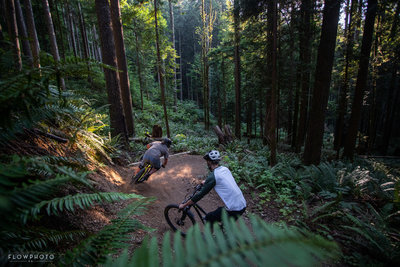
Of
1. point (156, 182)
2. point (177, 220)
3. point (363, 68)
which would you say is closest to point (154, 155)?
point (156, 182)

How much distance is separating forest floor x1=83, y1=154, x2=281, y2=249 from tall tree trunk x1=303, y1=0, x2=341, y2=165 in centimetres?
392

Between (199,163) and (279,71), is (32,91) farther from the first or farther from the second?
(279,71)

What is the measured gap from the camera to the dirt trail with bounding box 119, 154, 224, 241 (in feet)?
14.0

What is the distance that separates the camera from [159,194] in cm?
553

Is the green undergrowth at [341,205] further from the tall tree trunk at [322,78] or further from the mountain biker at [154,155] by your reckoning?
the mountain biker at [154,155]

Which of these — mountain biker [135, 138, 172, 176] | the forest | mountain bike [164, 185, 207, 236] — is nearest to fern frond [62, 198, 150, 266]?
the forest

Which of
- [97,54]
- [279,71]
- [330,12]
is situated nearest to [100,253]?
[330,12]

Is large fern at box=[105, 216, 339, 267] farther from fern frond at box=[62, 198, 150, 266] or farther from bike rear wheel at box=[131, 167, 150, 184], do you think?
bike rear wheel at box=[131, 167, 150, 184]

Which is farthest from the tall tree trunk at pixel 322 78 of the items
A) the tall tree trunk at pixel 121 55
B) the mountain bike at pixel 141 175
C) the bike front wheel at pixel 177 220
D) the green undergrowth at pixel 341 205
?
the tall tree trunk at pixel 121 55

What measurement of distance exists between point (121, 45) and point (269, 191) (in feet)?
34.4

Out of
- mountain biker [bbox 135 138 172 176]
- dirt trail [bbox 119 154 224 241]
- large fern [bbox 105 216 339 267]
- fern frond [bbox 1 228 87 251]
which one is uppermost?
large fern [bbox 105 216 339 267]

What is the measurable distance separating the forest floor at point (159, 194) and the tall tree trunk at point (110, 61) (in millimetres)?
2294

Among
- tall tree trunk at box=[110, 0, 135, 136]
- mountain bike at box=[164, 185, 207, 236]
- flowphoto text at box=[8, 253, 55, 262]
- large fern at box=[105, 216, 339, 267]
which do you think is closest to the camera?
large fern at box=[105, 216, 339, 267]

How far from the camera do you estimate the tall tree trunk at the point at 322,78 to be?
6.51 m
